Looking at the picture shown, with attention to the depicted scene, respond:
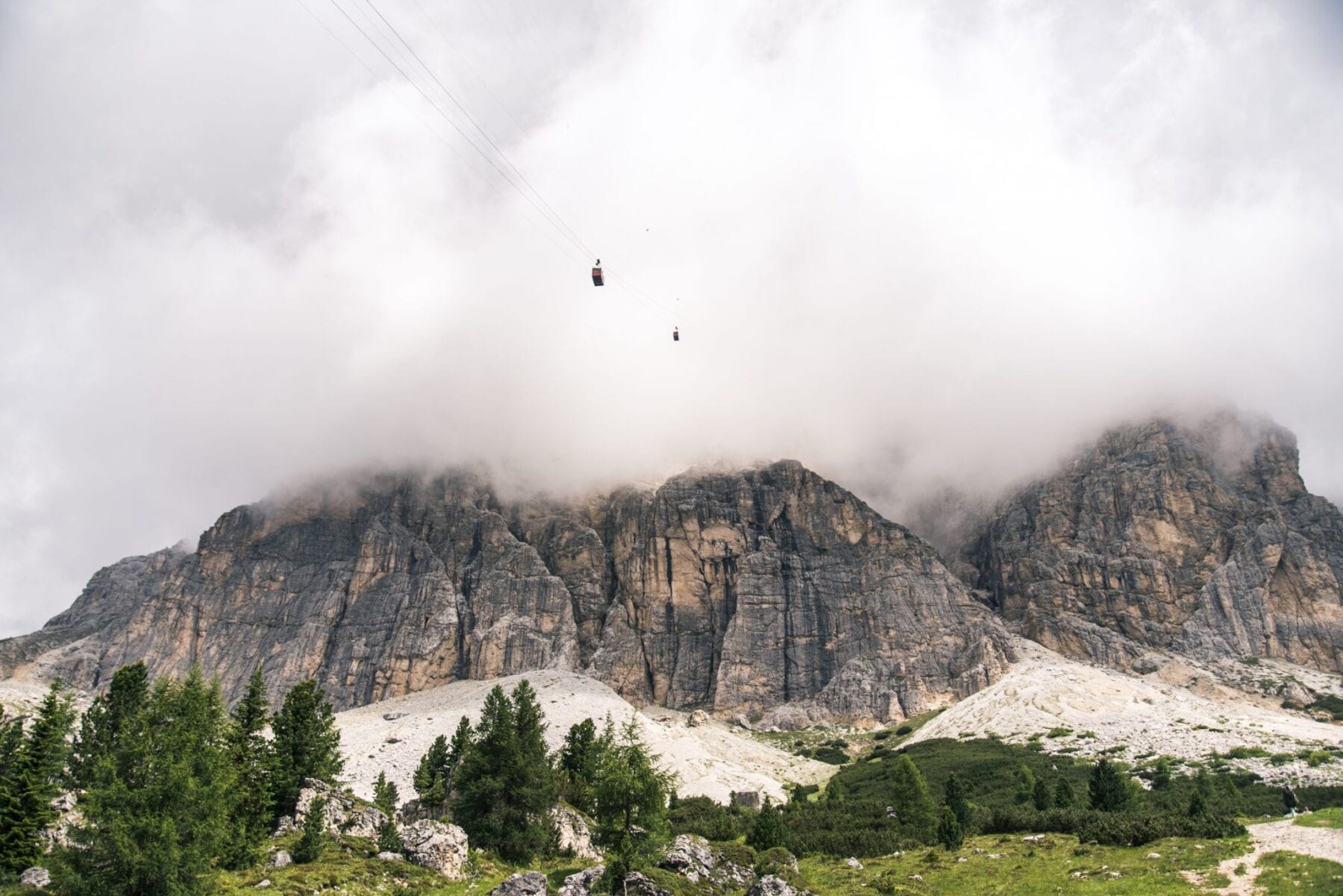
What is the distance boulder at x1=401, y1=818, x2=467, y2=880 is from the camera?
4166 centimetres

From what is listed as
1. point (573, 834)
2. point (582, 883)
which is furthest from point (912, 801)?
point (582, 883)

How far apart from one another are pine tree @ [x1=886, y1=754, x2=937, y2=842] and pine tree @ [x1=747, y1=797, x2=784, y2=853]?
1767 centimetres

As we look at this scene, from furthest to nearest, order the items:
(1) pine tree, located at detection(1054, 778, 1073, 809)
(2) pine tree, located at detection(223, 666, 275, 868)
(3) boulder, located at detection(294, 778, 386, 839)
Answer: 1. (1) pine tree, located at detection(1054, 778, 1073, 809)
2. (3) boulder, located at detection(294, 778, 386, 839)
3. (2) pine tree, located at detection(223, 666, 275, 868)

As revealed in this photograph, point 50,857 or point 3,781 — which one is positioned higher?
point 3,781

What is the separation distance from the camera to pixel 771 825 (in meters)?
62.8

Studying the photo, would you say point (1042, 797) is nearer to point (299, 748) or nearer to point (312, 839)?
point (299, 748)

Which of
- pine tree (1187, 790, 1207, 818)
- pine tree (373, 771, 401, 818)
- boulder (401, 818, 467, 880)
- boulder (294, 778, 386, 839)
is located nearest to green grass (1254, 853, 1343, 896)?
pine tree (1187, 790, 1207, 818)

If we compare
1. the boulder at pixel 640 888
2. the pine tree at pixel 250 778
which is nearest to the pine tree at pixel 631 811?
the boulder at pixel 640 888

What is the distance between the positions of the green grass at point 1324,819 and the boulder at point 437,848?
44.7 m

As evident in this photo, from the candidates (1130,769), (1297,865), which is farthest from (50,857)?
(1130,769)

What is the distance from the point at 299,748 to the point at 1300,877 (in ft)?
179

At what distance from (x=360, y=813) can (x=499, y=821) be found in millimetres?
8612

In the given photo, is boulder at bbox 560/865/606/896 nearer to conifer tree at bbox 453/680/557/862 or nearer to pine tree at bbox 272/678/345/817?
conifer tree at bbox 453/680/557/862

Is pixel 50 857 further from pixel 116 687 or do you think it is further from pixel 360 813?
pixel 116 687
